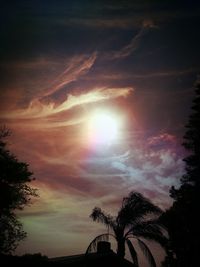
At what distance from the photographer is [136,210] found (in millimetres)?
29609

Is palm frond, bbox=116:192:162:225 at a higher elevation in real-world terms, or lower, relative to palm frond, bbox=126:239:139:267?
higher

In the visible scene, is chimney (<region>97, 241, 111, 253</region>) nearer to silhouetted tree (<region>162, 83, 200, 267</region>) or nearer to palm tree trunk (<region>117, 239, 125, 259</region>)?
palm tree trunk (<region>117, 239, 125, 259</region>)

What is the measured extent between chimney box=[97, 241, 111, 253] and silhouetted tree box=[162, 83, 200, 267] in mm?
13639

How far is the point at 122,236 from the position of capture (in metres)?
29.5

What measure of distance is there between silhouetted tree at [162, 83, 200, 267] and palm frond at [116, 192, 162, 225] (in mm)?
12814

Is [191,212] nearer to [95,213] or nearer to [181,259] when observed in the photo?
[181,259]

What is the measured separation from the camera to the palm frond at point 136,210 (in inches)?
1164

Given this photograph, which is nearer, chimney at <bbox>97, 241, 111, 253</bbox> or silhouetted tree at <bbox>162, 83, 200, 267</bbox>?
chimney at <bbox>97, 241, 111, 253</bbox>

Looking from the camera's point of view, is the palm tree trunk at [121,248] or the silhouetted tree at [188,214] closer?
the palm tree trunk at [121,248]

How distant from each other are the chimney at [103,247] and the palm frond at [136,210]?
1.64 metres

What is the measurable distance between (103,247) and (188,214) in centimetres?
1613

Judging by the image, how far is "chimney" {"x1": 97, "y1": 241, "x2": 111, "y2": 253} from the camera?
28641 millimetres

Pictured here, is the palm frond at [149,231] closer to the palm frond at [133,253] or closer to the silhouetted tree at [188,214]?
the palm frond at [133,253]

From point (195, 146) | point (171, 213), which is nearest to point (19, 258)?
point (171, 213)
